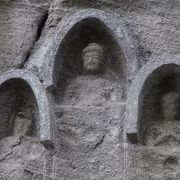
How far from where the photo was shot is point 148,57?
133 inches

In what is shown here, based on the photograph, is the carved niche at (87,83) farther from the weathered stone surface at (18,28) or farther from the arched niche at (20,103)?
the weathered stone surface at (18,28)

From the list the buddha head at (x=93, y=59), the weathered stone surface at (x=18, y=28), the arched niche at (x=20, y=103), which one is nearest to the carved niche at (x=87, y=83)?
the buddha head at (x=93, y=59)

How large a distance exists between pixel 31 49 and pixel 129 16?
1.80ft

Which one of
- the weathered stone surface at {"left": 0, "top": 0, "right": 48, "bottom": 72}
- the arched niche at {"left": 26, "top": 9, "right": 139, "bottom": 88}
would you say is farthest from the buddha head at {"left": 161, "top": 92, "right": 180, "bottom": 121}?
the weathered stone surface at {"left": 0, "top": 0, "right": 48, "bottom": 72}

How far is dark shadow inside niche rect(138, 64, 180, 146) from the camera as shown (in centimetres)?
318

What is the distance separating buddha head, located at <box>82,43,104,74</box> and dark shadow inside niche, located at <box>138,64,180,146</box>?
0.29 metres

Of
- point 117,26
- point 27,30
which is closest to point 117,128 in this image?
point 117,26

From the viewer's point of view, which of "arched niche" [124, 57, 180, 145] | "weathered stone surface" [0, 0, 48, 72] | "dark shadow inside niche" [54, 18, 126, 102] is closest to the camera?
"arched niche" [124, 57, 180, 145]

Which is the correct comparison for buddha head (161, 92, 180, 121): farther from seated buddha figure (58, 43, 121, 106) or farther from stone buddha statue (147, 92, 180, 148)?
seated buddha figure (58, 43, 121, 106)

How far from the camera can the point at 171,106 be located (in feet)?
10.6

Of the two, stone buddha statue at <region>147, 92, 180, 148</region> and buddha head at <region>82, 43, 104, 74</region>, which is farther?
buddha head at <region>82, 43, 104, 74</region>

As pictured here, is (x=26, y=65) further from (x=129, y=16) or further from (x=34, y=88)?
(x=129, y=16)

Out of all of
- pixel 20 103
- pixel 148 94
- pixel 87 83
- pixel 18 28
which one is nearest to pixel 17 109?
pixel 20 103

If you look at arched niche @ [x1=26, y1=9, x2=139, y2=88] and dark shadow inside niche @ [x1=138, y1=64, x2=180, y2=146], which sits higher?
arched niche @ [x1=26, y1=9, x2=139, y2=88]
